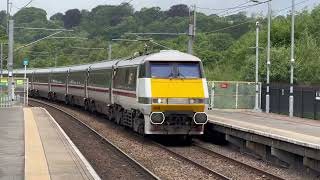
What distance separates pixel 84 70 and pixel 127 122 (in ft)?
46.9

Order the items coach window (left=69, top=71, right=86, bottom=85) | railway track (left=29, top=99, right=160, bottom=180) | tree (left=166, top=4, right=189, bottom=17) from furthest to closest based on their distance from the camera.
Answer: tree (left=166, top=4, right=189, bottom=17) < coach window (left=69, top=71, right=86, bottom=85) < railway track (left=29, top=99, right=160, bottom=180)

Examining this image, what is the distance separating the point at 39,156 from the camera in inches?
564

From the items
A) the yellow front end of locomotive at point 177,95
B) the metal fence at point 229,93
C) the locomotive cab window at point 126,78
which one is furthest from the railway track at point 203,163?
the metal fence at point 229,93

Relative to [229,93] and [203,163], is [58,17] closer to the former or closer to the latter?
[229,93]

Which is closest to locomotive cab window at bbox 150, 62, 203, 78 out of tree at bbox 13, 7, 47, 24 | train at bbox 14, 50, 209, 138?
train at bbox 14, 50, 209, 138

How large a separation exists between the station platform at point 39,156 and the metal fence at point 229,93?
19109 mm

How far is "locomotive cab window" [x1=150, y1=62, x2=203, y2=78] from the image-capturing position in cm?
1952

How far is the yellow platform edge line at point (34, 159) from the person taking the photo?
11.3m

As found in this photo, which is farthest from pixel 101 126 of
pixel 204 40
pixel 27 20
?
pixel 27 20

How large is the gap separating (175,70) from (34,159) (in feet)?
24.1

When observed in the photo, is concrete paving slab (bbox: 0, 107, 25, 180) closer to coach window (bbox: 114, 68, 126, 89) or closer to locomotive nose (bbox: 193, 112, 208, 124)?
coach window (bbox: 114, 68, 126, 89)

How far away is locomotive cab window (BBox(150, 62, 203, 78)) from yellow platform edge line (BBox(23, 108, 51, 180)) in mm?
4433

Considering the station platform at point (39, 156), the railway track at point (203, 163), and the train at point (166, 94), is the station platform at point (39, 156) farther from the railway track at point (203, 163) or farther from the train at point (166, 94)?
the train at point (166, 94)

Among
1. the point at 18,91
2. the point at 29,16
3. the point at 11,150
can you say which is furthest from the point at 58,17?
the point at 11,150
